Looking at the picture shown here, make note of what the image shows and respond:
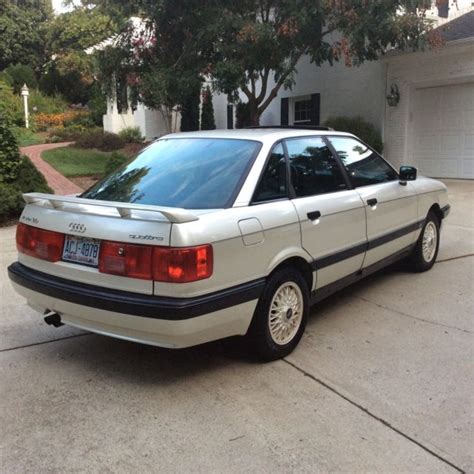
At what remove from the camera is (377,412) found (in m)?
3.12

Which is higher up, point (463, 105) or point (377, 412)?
point (463, 105)

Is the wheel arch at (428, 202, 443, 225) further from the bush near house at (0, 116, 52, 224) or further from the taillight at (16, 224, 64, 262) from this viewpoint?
the bush near house at (0, 116, 52, 224)

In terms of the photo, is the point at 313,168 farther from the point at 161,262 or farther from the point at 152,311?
the point at 152,311

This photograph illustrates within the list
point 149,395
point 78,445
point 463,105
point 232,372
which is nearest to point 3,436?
point 78,445

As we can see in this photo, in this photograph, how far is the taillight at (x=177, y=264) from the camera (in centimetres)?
306

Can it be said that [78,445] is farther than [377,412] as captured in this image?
No

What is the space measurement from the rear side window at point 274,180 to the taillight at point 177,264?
0.74 metres

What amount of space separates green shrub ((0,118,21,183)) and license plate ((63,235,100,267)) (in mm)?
6365

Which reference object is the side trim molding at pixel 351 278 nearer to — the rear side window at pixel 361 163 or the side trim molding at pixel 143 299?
the rear side window at pixel 361 163

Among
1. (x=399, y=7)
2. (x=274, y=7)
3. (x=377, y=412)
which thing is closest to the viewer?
(x=377, y=412)

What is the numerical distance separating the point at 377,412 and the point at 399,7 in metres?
10.1

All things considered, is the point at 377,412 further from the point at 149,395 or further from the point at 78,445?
the point at 78,445

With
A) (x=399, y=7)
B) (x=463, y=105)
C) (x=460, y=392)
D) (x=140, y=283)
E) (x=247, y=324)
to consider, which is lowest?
(x=460, y=392)

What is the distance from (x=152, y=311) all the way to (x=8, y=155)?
7.14 meters
